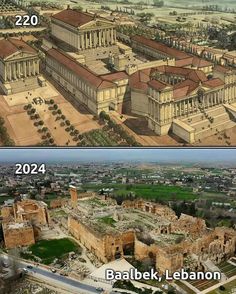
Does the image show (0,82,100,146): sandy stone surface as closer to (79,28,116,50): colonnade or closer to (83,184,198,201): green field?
(79,28,116,50): colonnade

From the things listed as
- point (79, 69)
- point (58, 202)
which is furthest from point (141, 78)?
point (58, 202)

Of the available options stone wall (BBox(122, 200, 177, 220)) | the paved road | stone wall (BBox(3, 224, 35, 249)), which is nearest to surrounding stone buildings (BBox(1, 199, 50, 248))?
stone wall (BBox(3, 224, 35, 249))

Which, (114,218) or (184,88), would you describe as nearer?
(184,88)

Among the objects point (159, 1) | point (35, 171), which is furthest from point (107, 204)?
point (159, 1)

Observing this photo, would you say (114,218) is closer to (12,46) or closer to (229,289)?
(229,289)

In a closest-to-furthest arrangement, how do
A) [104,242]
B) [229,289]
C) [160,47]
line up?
[160,47] < [229,289] < [104,242]

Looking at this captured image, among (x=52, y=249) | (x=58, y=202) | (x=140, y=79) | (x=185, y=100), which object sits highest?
(x=140, y=79)

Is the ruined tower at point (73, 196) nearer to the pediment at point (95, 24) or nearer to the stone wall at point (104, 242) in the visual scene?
the stone wall at point (104, 242)
